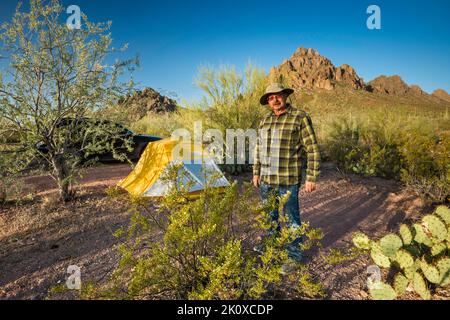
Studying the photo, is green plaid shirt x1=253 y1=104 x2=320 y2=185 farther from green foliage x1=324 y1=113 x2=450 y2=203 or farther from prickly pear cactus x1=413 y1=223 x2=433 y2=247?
green foliage x1=324 y1=113 x2=450 y2=203

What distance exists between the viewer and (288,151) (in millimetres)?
2793

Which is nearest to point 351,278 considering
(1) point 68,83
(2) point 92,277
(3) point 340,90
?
(2) point 92,277

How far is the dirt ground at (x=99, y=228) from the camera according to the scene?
281 cm

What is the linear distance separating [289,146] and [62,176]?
450 centimetres

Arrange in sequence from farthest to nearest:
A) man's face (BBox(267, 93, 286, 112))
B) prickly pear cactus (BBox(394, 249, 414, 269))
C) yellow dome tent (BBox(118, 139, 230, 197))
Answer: yellow dome tent (BBox(118, 139, 230, 197)) → man's face (BBox(267, 93, 286, 112)) → prickly pear cactus (BBox(394, 249, 414, 269))

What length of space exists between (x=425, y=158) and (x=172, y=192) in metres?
5.82

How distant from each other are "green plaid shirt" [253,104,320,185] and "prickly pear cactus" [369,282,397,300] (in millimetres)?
1088

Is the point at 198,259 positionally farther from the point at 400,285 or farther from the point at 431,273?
the point at 431,273

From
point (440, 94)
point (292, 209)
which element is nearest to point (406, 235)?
point (292, 209)

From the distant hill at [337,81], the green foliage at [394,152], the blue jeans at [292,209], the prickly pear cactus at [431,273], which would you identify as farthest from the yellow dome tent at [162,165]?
the distant hill at [337,81]

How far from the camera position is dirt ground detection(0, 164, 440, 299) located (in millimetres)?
2814

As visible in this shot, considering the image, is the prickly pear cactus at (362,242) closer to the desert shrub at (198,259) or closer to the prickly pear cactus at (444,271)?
the prickly pear cactus at (444,271)

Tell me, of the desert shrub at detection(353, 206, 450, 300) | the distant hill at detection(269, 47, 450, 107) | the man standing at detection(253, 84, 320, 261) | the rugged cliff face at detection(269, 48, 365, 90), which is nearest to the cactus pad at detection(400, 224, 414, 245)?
the desert shrub at detection(353, 206, 450, 300)

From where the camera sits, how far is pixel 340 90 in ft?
127
